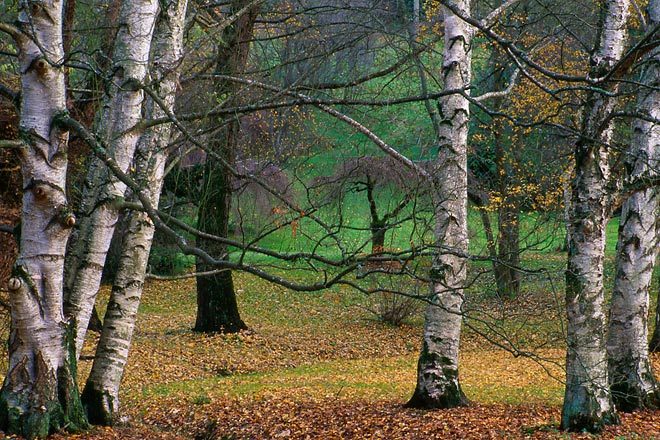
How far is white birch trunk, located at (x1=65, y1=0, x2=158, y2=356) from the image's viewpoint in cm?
563

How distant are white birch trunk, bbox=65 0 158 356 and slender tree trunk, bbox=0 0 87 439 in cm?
48

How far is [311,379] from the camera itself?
11750 millimetres

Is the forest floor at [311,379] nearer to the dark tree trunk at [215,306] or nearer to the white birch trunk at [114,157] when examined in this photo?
the dark tree trunk at [215,306]

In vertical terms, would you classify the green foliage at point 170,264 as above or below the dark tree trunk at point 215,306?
above

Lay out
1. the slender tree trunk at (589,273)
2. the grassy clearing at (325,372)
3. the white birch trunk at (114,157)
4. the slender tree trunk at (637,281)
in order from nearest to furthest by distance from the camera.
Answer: the white birch trunk at (114,157) < the slender tree trunk at (589,273) < the grassy clearing at (325,372) < the slender tree trunk at (637,281)

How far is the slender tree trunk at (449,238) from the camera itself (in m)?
7.61

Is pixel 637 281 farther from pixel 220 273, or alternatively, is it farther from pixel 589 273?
pixel 220 273

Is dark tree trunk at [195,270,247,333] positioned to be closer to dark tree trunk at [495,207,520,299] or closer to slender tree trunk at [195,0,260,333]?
slender tree trunk at [195,0,260,333]

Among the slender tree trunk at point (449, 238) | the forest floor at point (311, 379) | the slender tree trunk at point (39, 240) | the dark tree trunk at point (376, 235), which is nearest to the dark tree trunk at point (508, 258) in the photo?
the forest floor at point (311, 379)

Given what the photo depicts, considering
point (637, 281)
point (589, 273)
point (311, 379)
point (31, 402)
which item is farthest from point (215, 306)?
point (589, 273)

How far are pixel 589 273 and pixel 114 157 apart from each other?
4162mm

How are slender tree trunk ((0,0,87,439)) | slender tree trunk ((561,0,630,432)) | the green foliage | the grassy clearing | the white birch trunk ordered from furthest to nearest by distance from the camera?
the green foliage < the grassy clearing < slender tree trunk ((561,0,630,432)) < the white birch trunk < slender tree trunk ((0,0,87,439))

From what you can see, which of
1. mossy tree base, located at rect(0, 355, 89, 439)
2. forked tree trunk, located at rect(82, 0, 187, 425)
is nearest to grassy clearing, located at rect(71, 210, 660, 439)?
forked tree trunk, located at rect(82, 0, 187, 425)

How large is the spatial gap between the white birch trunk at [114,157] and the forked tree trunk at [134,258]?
589 millimetres
